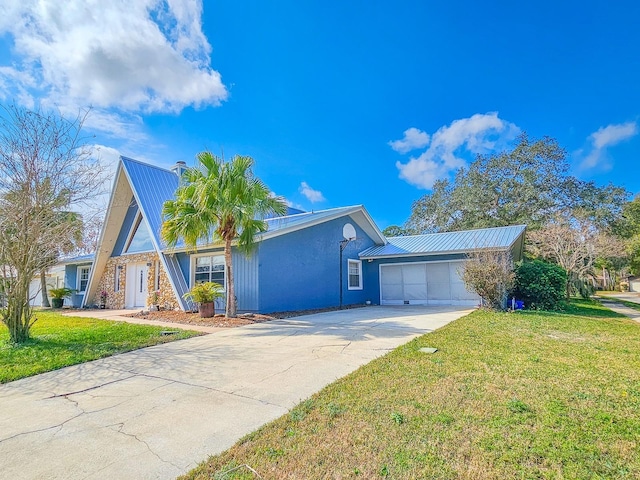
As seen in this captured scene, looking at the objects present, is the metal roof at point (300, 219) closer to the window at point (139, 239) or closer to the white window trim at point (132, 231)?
the window at point (139, 239)

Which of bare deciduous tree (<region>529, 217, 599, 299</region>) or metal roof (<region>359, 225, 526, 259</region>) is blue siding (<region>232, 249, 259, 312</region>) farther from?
bare deciduous tree (<region>529, 217, 599, 299</region>)

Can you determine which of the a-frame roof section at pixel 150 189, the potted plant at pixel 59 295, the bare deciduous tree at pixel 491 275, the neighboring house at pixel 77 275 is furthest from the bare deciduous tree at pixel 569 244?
the potted plant at pixel 59 295

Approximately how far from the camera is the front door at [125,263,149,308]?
15.9 metres

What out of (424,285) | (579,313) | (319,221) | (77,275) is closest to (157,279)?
(319,221)

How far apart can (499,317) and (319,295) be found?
688 centimetres

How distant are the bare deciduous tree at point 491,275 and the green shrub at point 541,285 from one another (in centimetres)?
171

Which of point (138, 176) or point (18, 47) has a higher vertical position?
point (18, 47)

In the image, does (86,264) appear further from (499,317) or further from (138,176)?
(499,317)

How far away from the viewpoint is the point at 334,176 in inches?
880

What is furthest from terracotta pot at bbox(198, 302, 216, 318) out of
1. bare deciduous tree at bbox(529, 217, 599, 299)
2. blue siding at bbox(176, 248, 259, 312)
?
bare deciduous tree at bbox(529, 217, 599, 299)

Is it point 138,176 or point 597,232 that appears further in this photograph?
point 597,232

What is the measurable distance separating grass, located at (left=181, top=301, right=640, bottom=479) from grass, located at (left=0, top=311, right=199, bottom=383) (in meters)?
4.75

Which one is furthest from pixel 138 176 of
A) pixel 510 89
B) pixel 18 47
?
pixel 510 89

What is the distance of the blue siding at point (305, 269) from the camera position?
12.3 meters
